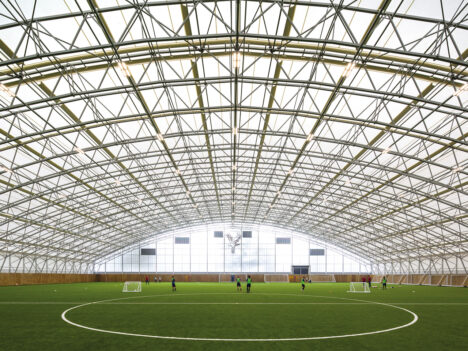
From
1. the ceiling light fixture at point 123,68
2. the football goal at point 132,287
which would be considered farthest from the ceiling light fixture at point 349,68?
the football goal at point 132,287

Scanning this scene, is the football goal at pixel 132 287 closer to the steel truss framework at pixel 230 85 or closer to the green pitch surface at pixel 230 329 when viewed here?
the steel truss framework at pixel 230 85

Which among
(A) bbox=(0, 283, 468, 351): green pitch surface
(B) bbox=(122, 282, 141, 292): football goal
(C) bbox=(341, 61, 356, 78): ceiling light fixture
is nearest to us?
(A) bbox=(0, 283, 468, 351): green pitch surface

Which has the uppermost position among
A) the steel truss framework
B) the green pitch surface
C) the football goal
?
the steel truss framework

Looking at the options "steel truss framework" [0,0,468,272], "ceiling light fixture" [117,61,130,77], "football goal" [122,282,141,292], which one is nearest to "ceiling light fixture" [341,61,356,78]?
"steel truss framework" [0,0,468,272]

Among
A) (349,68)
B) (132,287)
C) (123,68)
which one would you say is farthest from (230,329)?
(132,287)

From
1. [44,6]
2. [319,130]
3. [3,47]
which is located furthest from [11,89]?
[319,130]

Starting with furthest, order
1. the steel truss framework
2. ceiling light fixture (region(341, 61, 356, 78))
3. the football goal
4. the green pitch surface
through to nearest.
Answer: the football goal → ceiling light fixture (region(341, 61, 356, 78)) → the steel truss framework → the green pitch surface

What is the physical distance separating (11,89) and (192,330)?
21248 millimetres

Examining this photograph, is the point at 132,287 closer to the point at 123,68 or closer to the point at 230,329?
the point at 123,68

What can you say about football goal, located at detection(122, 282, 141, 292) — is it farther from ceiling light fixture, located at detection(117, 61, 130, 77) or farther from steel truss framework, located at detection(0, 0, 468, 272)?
ceiling light fixture, located at detection(117, 61, 130, 77)

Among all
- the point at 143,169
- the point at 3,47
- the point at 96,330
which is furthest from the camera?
the point at 143,169

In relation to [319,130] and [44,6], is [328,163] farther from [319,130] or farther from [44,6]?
[44,6]

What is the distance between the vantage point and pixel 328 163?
1704 inches

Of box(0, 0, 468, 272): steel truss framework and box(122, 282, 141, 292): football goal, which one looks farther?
box(122, 282, 141, 292): football goal
